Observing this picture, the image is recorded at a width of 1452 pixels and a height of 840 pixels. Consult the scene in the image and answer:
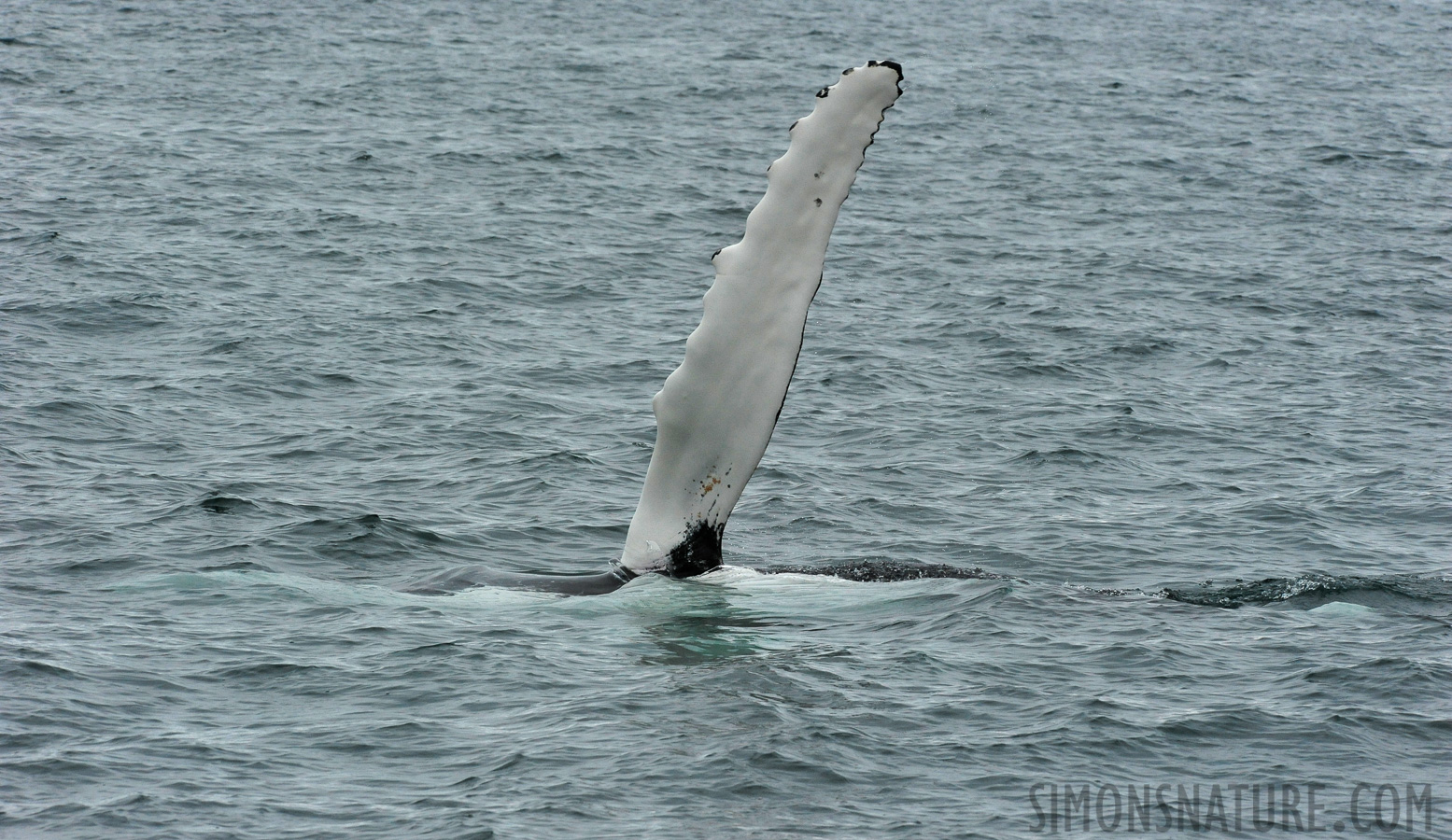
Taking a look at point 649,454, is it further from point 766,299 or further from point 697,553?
point 766,299

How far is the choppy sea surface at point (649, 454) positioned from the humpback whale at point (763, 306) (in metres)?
0.95

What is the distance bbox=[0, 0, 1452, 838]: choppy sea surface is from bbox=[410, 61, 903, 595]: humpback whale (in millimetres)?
951

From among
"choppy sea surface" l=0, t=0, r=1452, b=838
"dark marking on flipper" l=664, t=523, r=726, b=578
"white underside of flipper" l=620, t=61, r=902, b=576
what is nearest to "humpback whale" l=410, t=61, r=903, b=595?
"white underside of flipper" l=620, t=61, r=902, b=576

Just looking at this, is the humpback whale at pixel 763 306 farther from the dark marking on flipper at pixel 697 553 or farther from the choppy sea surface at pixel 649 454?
the choppy sea surface at pixel 649 454

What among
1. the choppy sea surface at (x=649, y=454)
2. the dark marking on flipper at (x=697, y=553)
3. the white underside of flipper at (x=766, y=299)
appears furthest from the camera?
the dark marking on flipper at (x=697, y=553)

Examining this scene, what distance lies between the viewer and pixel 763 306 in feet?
30.8

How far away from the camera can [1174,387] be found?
1962cm

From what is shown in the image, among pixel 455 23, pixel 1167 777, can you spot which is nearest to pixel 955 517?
pixel 1167 777

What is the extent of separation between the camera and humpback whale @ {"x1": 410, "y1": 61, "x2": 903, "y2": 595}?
920 cm

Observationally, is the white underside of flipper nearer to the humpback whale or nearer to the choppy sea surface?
the humpback whale

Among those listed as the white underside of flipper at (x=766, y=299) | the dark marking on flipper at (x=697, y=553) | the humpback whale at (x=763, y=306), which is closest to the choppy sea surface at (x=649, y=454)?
the dark marking on flipper at (x=697, y=553)

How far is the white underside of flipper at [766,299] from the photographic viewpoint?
362 inches

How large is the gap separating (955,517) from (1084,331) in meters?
8.05

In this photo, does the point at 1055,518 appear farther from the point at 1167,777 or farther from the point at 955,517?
the point at 1167,777
